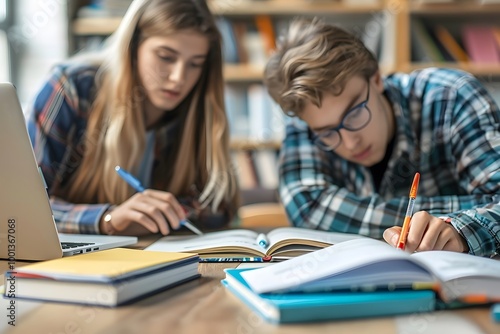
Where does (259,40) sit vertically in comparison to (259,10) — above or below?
below

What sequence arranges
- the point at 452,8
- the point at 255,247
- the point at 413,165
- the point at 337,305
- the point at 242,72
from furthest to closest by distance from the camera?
the point at 242,72 < the point at 452,8 < the point at 413,165 < the point at 255,247 < the point at 337,305

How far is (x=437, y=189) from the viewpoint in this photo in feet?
4.99

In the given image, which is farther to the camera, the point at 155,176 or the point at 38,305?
the point at 155,176

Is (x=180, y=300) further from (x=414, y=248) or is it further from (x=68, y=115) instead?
(x=68, y=115)

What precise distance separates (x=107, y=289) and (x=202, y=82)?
1088mm

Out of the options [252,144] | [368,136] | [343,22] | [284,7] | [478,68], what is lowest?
[252,144]

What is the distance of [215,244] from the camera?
107 cm

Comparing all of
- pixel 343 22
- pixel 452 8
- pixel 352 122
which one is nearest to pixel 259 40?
pixel 343 22

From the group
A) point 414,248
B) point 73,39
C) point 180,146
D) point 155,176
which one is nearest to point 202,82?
point 180,146

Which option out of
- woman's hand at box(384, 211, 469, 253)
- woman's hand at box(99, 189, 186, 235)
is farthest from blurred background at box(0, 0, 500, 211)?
woman's hand at box(384, 211, 469, 253)

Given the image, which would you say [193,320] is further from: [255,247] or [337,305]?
[255,247]

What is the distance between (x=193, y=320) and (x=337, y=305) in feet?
0.53

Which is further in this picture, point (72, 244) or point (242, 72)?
point (242, 72)

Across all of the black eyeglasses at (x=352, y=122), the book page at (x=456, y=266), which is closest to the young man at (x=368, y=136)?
the black eyeglasses at (x=352, y=122)
